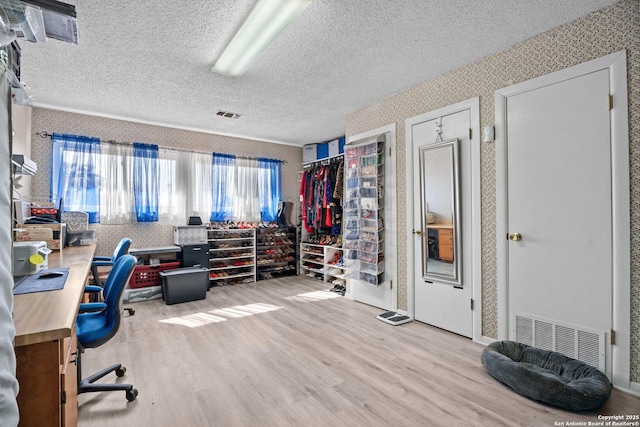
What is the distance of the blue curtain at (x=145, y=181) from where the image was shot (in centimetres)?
458

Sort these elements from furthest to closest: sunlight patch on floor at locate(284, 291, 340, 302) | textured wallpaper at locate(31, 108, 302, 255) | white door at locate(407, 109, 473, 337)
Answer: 1. sunlight patch on floor at locate(284, 291, 340, 302)
2. textured wallpaper at locate(31, 108, 302, 255)
3. white door at locate(407, 109, 473, 337)

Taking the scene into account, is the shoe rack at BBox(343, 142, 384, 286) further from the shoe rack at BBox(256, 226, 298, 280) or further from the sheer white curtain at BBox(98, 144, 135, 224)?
the sheer white curtain at BBox(98, 144, 135, 224)

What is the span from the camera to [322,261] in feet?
18.2

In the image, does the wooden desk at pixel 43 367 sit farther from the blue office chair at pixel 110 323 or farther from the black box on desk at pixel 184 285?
the black box on desk at pixel 184 285

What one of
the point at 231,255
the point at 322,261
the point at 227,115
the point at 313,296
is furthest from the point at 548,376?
the point at 231,255

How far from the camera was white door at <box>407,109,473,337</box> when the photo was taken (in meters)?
2.94

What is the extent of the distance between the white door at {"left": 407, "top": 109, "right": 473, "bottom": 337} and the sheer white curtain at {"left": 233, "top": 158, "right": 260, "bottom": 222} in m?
3.25

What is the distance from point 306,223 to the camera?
5758 millimetres

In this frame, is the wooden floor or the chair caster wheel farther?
the chair caster wheel

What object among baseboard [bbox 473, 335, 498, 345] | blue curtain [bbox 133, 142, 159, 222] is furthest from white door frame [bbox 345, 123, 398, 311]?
blue curtain [bbox 133, 142, 159, 222]

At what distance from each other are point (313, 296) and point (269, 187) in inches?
96.6

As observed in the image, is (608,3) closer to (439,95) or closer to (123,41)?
(439,95)

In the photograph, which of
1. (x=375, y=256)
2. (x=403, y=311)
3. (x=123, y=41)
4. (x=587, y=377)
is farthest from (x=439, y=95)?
(x=123, y=41)

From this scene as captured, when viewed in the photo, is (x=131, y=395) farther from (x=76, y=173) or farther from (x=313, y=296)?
(x=76, y=173)
